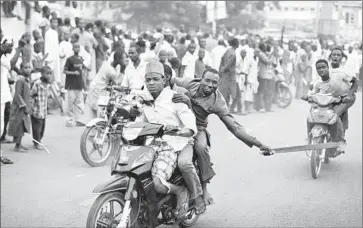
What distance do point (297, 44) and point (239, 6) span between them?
24.6 meters

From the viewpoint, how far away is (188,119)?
17.4 feet

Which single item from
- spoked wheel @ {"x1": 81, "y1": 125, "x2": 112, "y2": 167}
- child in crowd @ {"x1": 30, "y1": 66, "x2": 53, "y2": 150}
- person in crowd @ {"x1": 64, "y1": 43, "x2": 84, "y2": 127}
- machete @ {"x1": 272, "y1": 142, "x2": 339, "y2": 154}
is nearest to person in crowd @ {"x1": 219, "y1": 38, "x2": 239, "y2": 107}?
person in crowd @ {"x1": 64, "y1": 43, "x2": 84, "y2": 127}

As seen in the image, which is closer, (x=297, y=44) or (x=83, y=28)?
(x=297, y=44)

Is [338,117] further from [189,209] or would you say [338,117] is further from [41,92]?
[41,92]

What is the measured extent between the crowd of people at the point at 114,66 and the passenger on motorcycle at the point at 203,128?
3111mm

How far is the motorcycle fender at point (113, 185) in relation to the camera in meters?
5.01

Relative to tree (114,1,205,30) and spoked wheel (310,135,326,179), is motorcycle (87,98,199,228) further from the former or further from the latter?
tree (114,1,205,30)

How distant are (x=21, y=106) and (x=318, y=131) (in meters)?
4.06

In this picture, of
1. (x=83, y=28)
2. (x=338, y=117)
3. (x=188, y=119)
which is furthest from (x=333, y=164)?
(x=83, y=28)

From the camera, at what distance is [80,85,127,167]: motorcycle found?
912 cm

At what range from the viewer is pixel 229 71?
1271cm

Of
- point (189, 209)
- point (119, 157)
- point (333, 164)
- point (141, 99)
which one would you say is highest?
point (141, 99)

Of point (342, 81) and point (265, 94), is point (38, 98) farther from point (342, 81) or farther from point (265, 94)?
point (265, 94)

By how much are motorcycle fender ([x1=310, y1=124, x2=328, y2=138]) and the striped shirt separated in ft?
13.1
